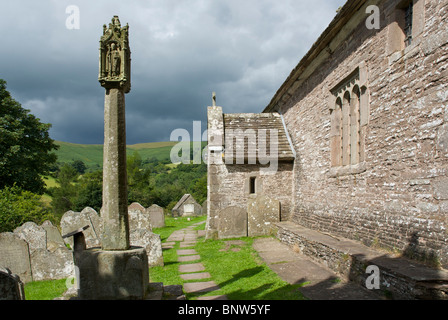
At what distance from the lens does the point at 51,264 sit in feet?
23.8

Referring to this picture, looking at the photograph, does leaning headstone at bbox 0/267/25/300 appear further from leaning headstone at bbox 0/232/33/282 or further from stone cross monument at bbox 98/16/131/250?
leaning headstone at bbox 0/232/33/282

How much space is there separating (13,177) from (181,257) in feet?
46.8

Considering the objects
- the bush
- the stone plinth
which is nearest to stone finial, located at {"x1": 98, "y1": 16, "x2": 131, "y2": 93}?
the stone plinth

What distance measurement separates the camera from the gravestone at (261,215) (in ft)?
37.4

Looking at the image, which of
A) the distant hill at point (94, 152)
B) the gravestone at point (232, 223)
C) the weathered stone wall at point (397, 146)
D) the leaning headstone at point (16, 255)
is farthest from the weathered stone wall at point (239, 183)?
the distant hill at point (94, 152)

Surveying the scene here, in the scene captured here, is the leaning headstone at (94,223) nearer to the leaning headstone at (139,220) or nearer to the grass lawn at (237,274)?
the leaning headstone at (139,220)

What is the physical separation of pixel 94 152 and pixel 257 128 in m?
102

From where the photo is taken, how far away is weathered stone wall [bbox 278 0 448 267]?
4.82m

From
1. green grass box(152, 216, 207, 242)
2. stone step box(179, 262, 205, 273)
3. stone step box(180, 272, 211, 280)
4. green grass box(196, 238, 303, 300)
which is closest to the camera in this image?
green grass box(196, 238, 303, 300)

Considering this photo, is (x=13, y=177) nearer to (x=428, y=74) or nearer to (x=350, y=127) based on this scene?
(x=350, y=127)

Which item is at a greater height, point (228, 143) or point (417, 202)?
point (228, 143)

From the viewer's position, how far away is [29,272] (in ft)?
23.4

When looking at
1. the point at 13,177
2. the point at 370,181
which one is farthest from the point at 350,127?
the point at 13,177

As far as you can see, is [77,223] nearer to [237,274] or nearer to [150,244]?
[150,244]
